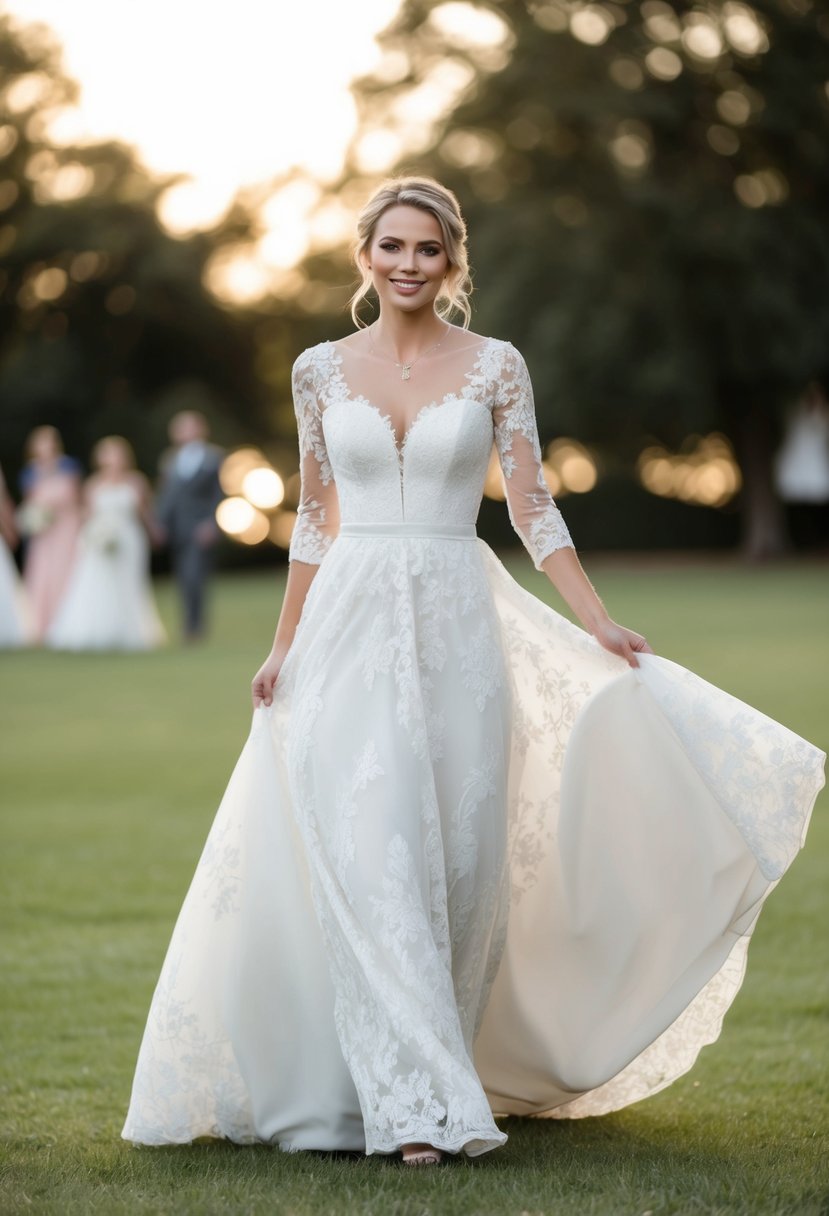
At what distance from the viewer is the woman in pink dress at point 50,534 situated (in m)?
22.8

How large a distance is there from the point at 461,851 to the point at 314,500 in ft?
3.50

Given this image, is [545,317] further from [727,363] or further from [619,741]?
[619,741]

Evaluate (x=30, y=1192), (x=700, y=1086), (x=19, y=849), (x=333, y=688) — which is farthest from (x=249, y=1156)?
(x=19, y=849)

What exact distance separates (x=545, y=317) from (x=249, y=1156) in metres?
35.5

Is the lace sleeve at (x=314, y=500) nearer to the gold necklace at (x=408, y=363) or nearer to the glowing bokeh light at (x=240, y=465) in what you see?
the gold necklace at (x=408, y=363)

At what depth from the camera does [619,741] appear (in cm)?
459

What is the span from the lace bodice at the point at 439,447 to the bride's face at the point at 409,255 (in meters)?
0.22

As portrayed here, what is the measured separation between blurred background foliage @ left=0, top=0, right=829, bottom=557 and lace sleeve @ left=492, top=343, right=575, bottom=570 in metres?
33.8

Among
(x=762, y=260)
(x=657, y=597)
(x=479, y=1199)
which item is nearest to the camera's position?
(x=479, y=1199)

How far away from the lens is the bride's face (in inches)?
177

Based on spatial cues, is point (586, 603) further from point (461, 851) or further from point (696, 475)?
point (696, 475)

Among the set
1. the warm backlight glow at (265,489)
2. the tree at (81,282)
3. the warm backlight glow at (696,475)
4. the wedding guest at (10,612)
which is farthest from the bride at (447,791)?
the warm backlight glow at (696,475)

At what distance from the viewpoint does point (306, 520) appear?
4.78 metres

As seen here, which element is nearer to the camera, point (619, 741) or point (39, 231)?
point (619, 741)
